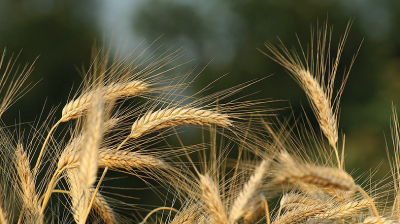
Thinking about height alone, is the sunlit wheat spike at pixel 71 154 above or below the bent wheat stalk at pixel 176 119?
below

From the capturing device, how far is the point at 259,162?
1.81 metres

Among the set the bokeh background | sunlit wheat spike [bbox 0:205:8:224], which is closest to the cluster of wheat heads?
sunlit wheat spike [bbox 0:205:8:224]

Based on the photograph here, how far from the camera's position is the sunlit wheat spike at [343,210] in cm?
209

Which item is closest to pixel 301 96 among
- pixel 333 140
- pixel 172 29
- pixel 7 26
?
pixel 172 29

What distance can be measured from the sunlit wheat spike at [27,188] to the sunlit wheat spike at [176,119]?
424 millimetres

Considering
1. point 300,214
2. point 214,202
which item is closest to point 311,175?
point 214,202

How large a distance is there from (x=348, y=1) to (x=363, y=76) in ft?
9.80

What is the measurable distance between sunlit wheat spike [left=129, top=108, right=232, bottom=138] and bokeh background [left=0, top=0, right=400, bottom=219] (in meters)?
10.4

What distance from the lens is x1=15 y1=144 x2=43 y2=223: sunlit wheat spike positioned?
7.08 ft

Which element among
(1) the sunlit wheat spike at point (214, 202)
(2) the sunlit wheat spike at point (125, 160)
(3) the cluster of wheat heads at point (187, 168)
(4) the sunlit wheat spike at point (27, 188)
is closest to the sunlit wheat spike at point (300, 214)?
(3) the cluster of wheat heads at point (187, 168)

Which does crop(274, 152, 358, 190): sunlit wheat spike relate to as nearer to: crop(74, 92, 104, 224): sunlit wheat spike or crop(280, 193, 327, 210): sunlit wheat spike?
crop(280, 193, 327, 210): sunlit wheat spike

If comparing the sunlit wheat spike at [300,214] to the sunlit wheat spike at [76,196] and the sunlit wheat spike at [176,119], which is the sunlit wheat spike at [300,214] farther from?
the sunlit wheat spike at [76,196]

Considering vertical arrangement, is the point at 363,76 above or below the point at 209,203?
above

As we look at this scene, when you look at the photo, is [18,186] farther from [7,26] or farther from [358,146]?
[7,26]
